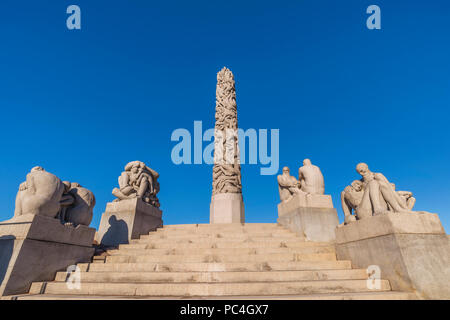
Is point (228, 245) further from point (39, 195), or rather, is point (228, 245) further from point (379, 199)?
point (39, 195)

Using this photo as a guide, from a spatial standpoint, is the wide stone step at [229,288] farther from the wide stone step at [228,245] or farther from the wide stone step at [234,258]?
the wide stone step at [228,245]

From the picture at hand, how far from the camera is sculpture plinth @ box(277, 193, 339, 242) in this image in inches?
302

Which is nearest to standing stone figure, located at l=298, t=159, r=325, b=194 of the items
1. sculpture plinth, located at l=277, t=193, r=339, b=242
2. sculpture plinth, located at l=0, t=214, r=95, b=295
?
sculpture plinth, located at l=277, t=193, r=339, b=242

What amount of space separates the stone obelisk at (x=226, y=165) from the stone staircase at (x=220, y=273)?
644 cm

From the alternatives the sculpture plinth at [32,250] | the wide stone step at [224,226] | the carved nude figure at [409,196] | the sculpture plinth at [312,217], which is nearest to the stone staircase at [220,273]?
the sculpture plinth at [32,250]

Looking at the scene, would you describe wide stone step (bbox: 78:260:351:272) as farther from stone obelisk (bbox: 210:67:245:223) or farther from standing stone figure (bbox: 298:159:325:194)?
stone obelisk (bbox: 210:67:245:223)

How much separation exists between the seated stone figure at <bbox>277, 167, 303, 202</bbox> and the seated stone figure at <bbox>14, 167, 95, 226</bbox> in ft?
22.8

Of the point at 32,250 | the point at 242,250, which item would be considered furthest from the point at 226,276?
the point at 32,250

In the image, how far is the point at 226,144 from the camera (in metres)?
15.4

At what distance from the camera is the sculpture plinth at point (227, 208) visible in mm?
13600

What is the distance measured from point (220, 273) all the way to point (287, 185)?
560 centimetres

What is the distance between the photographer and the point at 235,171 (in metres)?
14.8

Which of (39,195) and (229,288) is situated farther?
(39,195)
